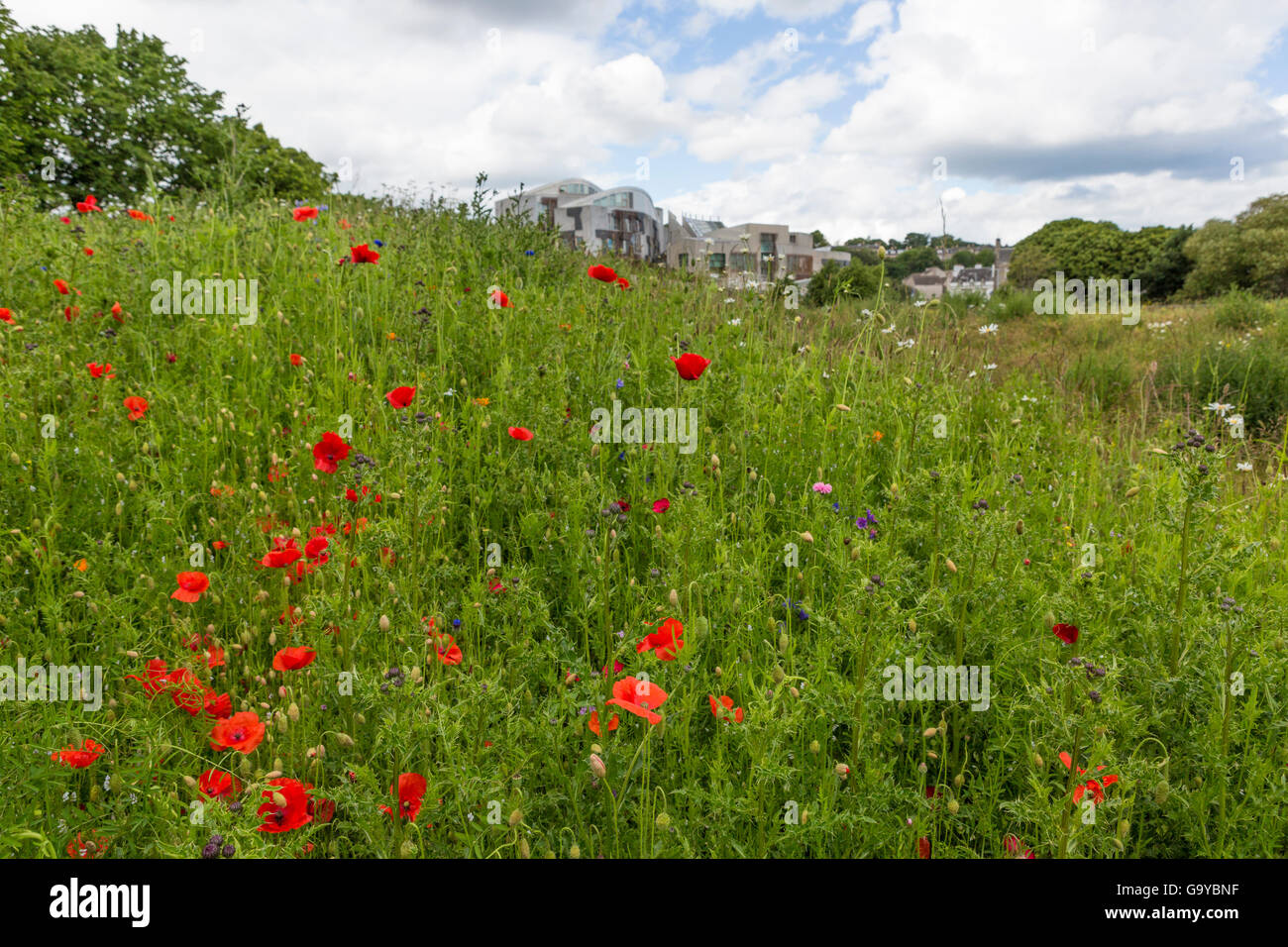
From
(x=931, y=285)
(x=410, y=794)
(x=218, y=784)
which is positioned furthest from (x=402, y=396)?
(x=931, y=285)

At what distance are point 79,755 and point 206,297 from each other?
3.39 meters

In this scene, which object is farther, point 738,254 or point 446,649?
point 738,254

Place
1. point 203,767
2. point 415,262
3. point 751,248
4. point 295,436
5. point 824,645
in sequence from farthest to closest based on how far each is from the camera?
point 751,248, point 415,262, point 295,436, point 824,645, point 203,767

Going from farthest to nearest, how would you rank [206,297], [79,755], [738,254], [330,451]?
[738,254] < [206,297] < [330,451] < [79,755]

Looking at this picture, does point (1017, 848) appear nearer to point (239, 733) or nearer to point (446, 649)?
point (446, 649)

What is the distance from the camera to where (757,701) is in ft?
5.34

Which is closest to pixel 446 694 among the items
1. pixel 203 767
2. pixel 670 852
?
pixel 203 767

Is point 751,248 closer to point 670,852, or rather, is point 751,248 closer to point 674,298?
point 674,298

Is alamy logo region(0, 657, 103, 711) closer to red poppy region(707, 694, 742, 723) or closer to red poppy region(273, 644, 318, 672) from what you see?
red poppy region(273, 644, 318, 672)

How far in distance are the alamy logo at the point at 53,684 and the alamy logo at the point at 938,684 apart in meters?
2.07

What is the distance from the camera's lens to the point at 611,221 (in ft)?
27.5

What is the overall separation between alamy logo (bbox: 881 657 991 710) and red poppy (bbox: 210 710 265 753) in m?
1.56

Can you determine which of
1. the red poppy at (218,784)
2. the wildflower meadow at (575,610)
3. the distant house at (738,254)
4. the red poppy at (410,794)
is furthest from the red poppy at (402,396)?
the distant house at (738,254)
